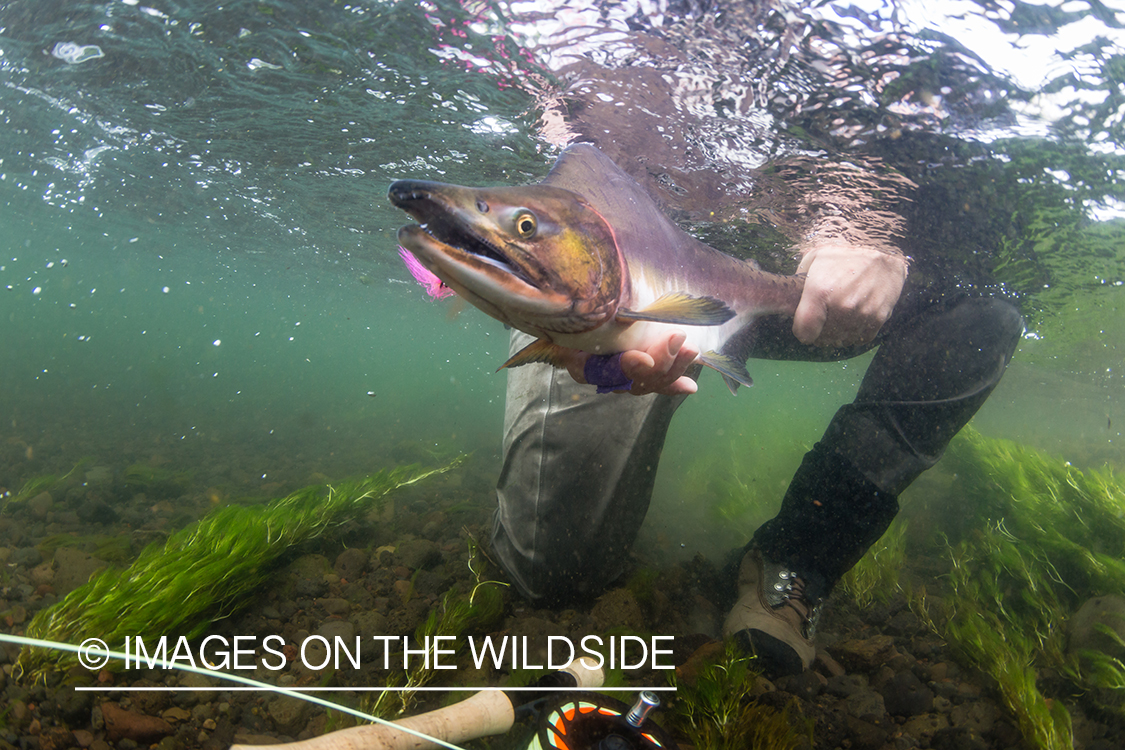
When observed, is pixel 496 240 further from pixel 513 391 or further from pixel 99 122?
pixel 99 122

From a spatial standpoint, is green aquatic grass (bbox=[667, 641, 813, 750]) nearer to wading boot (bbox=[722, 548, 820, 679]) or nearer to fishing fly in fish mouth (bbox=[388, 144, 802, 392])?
wading boot (bbox=[722, 548, 820, 679])

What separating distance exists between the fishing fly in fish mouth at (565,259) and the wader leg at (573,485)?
2.01 metres

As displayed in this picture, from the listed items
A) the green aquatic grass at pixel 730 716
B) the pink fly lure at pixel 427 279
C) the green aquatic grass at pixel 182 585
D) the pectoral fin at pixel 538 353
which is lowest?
the green aquatic grass at pixel 182 585

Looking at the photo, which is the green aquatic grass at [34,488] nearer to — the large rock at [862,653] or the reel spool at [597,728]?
the reel spool at [597,728]

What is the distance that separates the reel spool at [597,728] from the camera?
7.24ft

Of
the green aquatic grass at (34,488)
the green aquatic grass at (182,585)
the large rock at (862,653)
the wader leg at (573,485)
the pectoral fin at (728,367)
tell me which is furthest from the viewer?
the green aquatic grass at (34,488)

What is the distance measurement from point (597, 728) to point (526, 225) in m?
2.32

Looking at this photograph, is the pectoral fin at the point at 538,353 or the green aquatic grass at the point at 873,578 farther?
the green aquatic grass at the point at 873,578

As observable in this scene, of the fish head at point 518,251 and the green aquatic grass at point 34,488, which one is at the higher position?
the fish head at point 518,251

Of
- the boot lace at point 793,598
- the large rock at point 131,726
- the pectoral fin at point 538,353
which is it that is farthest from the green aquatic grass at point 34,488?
the boot lace at point 793,598

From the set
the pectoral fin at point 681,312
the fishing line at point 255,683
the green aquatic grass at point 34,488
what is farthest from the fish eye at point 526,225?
the green aquatic grass at point 34,488

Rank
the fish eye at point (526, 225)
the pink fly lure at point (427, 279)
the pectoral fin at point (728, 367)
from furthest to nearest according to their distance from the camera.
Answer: the pectoral fin at point (728, 367)
the pink fly lure at point (427, 279)
the fish eye at point (526, 225)

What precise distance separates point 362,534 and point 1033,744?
606 cm

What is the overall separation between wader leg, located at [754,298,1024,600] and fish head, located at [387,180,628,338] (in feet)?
10.8
